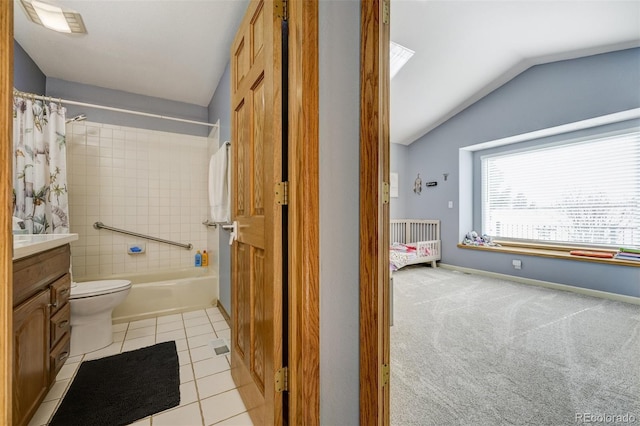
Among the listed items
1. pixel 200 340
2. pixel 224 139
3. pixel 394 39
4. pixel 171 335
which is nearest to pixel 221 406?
pixel 200 340

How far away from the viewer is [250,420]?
127 cm

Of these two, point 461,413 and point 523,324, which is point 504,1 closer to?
point 523,324

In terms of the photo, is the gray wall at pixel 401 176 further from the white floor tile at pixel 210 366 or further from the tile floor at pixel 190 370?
the white floor tile at pixel 210 366

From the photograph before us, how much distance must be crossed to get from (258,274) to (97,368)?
140 cm

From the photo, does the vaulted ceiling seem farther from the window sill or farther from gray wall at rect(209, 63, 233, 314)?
the window sill

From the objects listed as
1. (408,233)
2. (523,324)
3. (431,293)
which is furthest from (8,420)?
(408,233)

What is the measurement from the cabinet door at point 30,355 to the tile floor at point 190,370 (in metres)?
0.24

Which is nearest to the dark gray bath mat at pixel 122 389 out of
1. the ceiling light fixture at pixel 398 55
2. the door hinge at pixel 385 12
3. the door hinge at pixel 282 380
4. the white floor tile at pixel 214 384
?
the white floor tile at pixel 214 384

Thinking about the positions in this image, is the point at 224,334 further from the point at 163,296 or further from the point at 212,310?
the point at 163,296

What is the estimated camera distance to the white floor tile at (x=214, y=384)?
1455mm

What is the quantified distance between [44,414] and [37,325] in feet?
1.65

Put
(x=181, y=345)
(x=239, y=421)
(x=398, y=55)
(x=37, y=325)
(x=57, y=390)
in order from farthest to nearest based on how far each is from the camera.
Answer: (x=398, y=55) → (x=181, y=345) → (x=57, y=390) → (x=239, y=421) → (x=37, y=325)

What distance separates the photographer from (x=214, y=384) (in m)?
1.52

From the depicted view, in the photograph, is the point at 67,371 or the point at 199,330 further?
the point at 199,330
